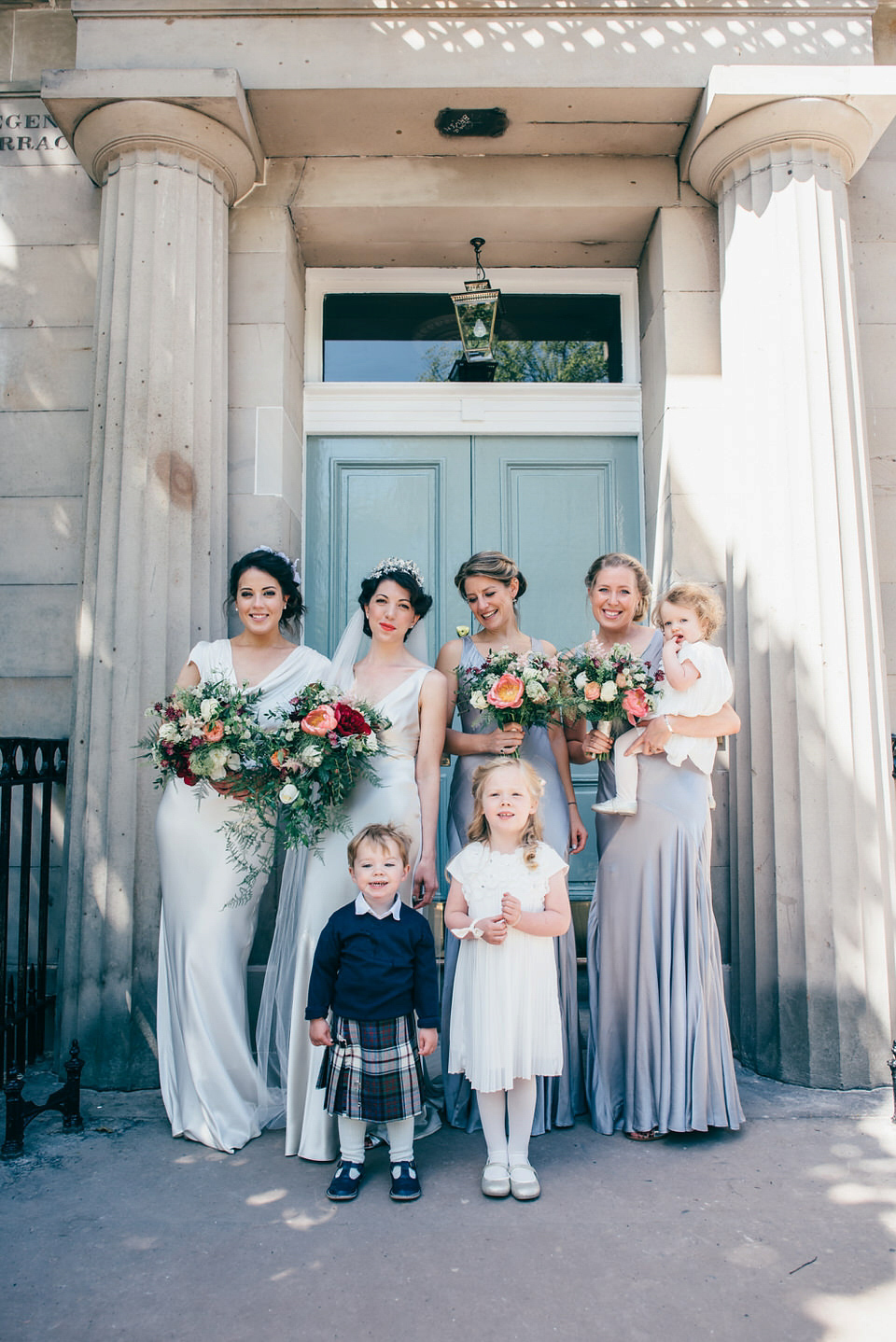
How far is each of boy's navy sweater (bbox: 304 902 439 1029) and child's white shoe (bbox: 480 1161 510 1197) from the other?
21.6 inches

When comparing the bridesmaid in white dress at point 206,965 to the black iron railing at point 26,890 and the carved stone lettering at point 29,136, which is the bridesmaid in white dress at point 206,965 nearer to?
the black iron railing at point 26,890

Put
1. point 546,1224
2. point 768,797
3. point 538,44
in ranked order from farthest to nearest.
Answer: point 538,44 → point 768,797 → point 546,1224

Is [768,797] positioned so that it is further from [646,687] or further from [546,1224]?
[546,1224]

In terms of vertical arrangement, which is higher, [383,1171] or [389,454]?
[389,454]

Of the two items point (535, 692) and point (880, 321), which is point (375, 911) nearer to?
point (535, 692)

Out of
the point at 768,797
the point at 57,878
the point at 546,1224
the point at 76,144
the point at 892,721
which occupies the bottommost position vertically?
the point at 546,1224

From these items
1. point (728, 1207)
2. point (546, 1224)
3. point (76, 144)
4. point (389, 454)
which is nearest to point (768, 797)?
point (728, 1207)

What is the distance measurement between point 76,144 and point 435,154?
203 centimetres

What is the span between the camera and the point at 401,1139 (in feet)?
10.9

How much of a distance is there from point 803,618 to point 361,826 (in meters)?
2.42

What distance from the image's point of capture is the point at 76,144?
510cm

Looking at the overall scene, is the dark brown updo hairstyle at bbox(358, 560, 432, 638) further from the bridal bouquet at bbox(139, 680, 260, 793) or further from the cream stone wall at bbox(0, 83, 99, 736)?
the cream stone wall at bbox(0, 83, 99, 736)

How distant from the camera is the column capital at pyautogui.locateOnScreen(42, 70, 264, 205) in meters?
4.76

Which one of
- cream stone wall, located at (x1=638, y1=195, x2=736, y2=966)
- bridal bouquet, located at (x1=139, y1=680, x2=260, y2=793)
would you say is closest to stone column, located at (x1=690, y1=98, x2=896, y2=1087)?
cream stone wall, located at (x1=638, y1=195, x2=736, y2=966)
